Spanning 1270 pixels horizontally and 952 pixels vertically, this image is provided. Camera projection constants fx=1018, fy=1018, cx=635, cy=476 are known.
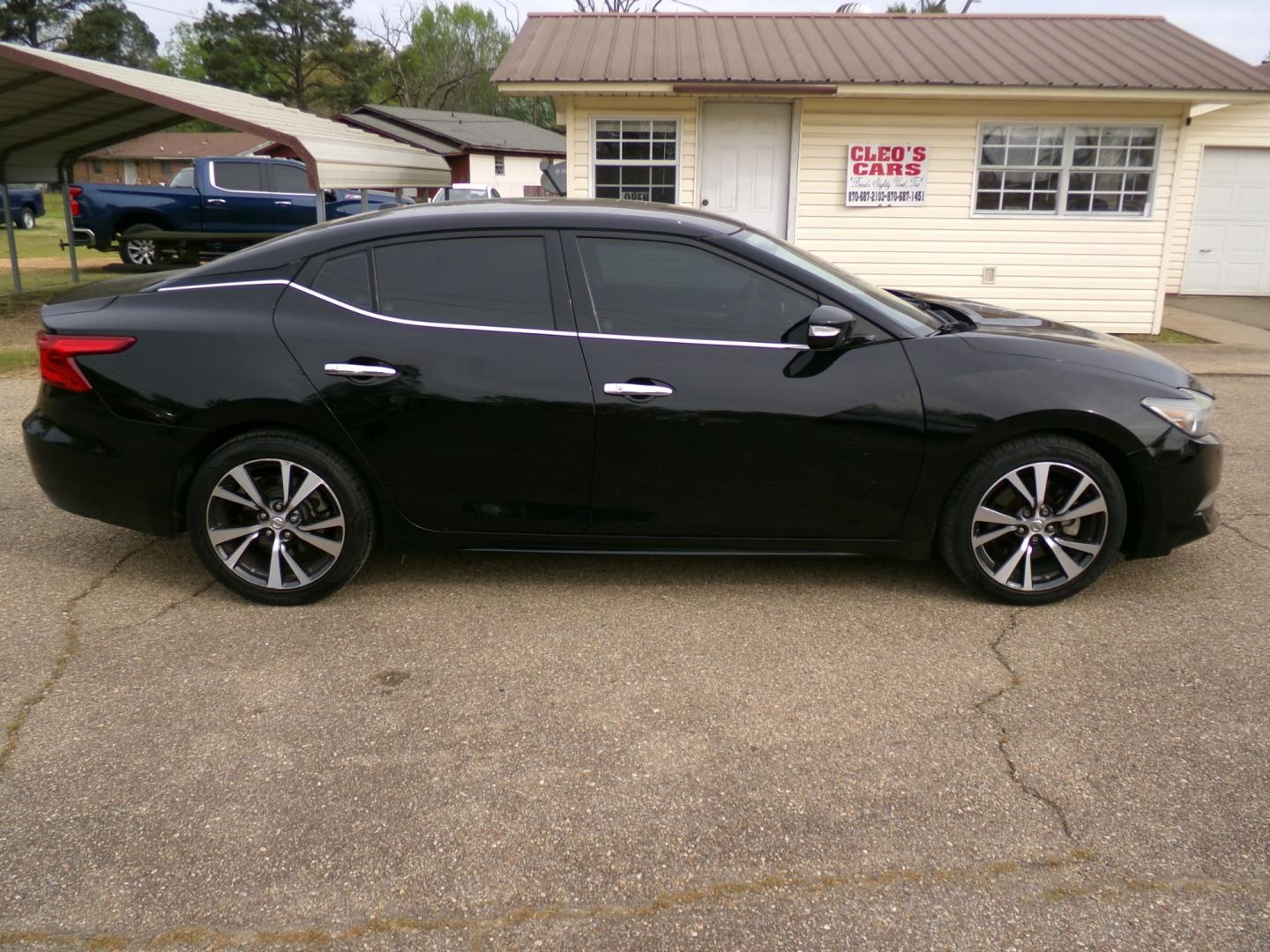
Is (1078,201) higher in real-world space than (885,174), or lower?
lower

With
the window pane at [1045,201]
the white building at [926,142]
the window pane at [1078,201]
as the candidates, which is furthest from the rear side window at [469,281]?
the window pane at [1078,201]

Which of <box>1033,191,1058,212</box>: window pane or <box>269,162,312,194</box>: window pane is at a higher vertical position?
<box>269,162,312,194</box>: window pane

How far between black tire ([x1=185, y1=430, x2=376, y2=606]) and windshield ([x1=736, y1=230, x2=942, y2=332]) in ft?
6.43

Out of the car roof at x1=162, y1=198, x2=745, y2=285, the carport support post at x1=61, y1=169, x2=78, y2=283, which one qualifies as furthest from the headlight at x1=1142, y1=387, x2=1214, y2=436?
the carport support post at x1=61, y1=169, x2=78, y2=283

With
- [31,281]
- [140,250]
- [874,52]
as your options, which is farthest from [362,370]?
[140,250]

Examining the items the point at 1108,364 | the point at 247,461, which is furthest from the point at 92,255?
the point at 1108,364

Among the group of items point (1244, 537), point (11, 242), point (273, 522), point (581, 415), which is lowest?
point (1244, 537)

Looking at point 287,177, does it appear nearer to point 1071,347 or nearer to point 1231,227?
point 1231,227

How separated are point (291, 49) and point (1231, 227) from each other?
162ft

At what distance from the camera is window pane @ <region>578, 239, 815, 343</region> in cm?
408

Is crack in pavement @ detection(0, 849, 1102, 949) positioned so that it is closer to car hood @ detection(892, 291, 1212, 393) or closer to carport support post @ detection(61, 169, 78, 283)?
car hood @ detection(892, 291, 1212, 393)

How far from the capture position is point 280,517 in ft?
13.5

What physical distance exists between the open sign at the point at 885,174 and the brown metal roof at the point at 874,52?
0.83 metres

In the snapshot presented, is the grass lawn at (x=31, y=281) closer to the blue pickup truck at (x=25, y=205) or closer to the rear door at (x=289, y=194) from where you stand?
the blue pickup truck at (x=25, y=205)
